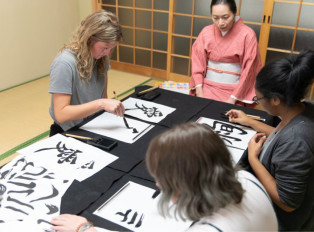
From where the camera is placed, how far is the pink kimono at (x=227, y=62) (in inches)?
104

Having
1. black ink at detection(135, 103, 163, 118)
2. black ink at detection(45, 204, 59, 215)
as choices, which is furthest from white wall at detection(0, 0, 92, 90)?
black ink at detection(45, 204, 59, 215)

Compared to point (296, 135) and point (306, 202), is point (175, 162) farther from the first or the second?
point (306, 202)

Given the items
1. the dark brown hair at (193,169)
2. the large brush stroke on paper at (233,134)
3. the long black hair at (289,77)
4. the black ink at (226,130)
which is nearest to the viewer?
the dark brown hair at (193,169)

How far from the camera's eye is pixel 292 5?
3490 millimetres

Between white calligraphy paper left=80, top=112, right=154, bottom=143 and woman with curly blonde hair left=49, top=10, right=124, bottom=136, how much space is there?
0.06 metres

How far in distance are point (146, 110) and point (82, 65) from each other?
0.47 m

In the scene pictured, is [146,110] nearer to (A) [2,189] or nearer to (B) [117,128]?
(B) [117,128]

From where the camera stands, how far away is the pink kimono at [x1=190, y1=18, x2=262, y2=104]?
2639 millimetres

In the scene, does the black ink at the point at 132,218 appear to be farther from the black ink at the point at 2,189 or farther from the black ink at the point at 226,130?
the black ink at the point at 226,130

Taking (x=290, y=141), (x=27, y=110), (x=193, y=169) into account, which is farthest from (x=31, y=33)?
(x=193, y=169)

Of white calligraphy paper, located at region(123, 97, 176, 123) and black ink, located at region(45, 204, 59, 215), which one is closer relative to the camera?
black ink, located at region(45, 204, 59, 215)

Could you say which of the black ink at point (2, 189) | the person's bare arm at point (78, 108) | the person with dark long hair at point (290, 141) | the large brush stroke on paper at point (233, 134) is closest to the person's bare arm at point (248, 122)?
the large brush stroke on paper at point (233, 134)

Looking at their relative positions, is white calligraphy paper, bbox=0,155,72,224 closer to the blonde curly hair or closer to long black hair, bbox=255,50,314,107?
the blonde curly hair

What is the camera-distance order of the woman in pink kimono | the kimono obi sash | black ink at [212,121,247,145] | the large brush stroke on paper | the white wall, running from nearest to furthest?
the large brush stroke on paper, black ink at [212,121,247,145], the woman in pink kimono, the kimono obi sash, the white wall
